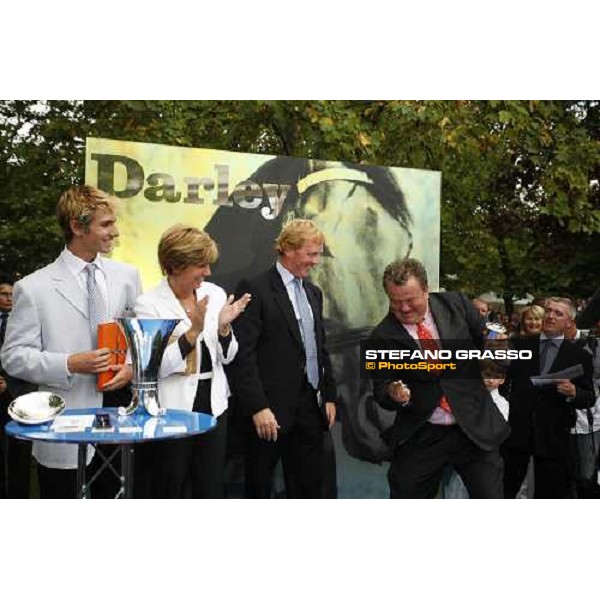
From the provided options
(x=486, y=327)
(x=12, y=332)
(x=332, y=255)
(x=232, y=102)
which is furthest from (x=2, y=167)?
(x=486, y=327)

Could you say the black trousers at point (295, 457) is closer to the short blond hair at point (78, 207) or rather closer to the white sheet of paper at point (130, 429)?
the white sheet of paper at point (130, 429)

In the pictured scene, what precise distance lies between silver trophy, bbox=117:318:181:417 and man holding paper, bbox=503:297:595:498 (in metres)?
1.83

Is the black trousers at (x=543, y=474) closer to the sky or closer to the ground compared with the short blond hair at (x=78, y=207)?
closer to the ground

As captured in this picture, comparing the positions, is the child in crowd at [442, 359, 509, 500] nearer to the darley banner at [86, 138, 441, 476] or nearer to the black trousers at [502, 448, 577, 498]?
the black trousers at [502, 448, 577, 498]

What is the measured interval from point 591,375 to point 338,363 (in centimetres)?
131

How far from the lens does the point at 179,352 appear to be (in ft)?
14.5

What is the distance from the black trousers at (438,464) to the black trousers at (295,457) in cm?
40

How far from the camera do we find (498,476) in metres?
4.76

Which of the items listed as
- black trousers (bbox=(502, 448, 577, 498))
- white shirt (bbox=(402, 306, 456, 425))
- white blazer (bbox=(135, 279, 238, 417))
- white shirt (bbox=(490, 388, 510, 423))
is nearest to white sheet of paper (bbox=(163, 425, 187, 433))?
white blazer (bbox=(135, 279, 238, 417))

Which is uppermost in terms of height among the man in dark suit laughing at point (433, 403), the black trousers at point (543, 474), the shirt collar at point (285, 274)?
the shirt collar at point (285, 274)

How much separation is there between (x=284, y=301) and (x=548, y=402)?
147cm

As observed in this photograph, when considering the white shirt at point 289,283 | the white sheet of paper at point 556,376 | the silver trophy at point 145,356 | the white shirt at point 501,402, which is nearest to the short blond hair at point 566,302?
the white sheet of paper at point 556,376

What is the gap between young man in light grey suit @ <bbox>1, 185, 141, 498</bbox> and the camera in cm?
437

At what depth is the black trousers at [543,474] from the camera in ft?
15.7
